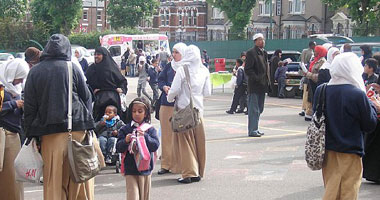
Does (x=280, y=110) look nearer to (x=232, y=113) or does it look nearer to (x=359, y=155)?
(x=232, y=113)

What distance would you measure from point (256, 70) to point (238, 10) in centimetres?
5262

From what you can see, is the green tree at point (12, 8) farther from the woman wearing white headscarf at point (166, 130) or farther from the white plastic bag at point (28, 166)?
the white plastic bag at point (28, 166)

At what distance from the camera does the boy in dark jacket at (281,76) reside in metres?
24.2

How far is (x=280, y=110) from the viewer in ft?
67.0

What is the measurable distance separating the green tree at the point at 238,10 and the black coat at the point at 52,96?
58828 millimetres

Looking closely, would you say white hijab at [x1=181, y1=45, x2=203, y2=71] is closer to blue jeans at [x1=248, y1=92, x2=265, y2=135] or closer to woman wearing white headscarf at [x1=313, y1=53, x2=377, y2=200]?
woman wearing white headscarf at [x1=313, y1=53, x2=377, y2=200]

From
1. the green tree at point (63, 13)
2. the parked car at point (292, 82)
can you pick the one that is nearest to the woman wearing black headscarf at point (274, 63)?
the parked car at point (292, 82)

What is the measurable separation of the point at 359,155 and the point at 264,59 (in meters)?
7.24

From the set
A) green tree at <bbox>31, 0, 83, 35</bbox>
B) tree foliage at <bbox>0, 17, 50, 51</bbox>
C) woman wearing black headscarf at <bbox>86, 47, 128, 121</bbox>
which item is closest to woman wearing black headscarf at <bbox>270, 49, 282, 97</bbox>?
woman wearing black headscarf at <bbox>86, 47, 128, 121</bbox>

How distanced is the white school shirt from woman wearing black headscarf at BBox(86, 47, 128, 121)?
1.27 meters

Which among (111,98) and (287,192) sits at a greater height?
(111,98)

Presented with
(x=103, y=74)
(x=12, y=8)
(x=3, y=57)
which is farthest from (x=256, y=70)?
(x=12, y=8)

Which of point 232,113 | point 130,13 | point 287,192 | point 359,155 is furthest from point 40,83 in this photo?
point 130,13

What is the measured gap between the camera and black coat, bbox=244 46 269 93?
46.1 ft
